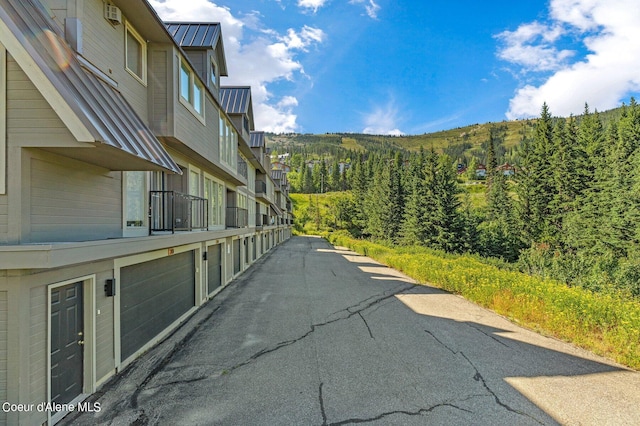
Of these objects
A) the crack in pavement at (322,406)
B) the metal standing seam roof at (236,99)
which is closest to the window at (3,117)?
the crack in pavement at (322,406)

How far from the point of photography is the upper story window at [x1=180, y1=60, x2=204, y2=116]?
29.9ft

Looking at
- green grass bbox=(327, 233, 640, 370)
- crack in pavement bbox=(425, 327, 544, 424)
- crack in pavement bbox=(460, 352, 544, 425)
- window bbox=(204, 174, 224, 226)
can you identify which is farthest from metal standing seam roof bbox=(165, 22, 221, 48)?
green grass bbox=(327, 233, 640, 370)

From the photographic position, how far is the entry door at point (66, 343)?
15.6ft

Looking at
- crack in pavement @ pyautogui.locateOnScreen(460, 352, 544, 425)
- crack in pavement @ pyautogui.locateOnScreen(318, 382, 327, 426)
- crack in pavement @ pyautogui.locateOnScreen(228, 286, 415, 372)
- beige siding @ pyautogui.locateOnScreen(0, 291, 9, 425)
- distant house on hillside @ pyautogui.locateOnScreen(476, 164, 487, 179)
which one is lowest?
crack in pavement @ pyautogui.locateOnScreen(228, 286, 415, 372)

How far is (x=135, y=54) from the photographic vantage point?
7.84 metres

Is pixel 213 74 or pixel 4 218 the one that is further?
pixel 213 74

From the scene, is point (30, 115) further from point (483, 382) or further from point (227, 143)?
point (227, 143)

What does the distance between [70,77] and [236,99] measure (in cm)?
1739

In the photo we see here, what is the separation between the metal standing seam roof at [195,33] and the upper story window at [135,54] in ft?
16.2

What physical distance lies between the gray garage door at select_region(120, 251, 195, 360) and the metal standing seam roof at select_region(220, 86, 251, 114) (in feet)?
41.3

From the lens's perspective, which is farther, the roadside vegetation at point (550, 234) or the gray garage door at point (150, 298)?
the roadside vegetation at point (550, 234)

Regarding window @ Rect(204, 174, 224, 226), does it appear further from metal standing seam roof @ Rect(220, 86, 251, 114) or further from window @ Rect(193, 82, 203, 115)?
metal standing seam roof @ Rect(220, 86, 251, 114)

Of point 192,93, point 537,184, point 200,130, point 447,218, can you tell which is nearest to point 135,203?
point 200,130

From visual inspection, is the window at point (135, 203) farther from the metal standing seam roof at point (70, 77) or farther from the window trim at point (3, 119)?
the window trim at point (3, 119)
